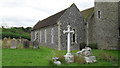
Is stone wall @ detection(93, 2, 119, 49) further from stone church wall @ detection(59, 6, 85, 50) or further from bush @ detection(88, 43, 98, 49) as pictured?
stone church wall @ detection(59, 6, 85, 50)

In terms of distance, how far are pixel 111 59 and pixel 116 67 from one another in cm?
343

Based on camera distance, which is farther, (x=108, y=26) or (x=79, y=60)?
(x=108, y=26)

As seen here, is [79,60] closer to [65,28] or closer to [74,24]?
[65,28]

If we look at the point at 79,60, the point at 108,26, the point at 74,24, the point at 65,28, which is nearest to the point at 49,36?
the point at 65,28

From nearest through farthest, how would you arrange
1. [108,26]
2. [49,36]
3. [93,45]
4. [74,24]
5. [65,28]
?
[108,26], [93,45], [65,28], [74,24], [49,36]

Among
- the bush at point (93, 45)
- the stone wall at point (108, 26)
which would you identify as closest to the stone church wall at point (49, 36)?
the bush at point (93, 45)

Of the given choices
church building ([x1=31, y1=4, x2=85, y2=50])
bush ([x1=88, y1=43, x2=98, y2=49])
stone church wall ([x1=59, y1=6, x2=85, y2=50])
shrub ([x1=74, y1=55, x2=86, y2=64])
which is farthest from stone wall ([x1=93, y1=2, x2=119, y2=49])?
shrub ([x1=74, y1=55, x2=86, y2=64])

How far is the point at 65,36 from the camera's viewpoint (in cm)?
2845

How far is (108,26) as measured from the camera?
27531 mm

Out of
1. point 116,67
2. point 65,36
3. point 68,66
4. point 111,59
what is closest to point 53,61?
point 68,66

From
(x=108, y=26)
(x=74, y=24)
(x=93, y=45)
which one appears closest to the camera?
(x=108, y=26)

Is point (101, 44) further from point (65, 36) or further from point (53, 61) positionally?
point (53, 61)

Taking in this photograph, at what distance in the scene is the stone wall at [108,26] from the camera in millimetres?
27359

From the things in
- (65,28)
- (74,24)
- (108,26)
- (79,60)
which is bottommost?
(79,60)
